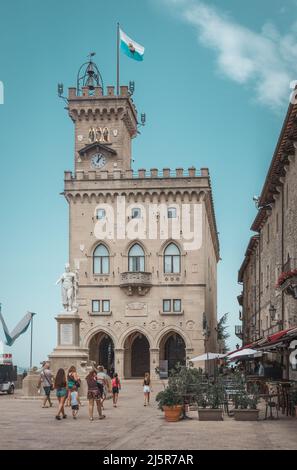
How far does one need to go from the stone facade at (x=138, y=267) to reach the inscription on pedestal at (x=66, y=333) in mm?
25310

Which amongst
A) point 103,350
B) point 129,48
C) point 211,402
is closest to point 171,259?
point 103,350

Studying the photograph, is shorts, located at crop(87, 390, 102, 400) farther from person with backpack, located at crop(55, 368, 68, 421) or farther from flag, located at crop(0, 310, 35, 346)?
flag, located at crop(0, 310, 35, 346)

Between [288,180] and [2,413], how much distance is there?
16741mm

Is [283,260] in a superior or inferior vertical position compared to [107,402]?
superior

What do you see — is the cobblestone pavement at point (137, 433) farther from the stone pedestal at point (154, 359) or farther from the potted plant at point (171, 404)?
the stone pedestal at point (154, 359)

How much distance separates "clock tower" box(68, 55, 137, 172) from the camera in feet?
237

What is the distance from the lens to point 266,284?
1954 inches

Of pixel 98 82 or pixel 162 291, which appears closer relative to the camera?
pixel 162 291

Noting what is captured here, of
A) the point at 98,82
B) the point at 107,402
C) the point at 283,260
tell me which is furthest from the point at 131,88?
the point at 107,402

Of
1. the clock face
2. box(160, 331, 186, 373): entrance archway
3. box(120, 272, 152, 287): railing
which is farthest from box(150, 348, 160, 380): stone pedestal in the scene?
the clock face

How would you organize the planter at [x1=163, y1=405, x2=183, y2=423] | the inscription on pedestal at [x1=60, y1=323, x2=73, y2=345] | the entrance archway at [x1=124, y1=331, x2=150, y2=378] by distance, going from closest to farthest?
the planter at [x1=163, y1=405, x2=183, y2=423]
the inscription on pedestal at [x1=60, y1=323, x2=73, y2=345]
the entrance archway at [x1=124, y1=331, x2=150, y2=378]

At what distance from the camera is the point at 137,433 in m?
19.9

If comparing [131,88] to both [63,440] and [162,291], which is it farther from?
[63,440]

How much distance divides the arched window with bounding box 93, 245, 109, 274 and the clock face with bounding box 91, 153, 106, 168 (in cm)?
960
